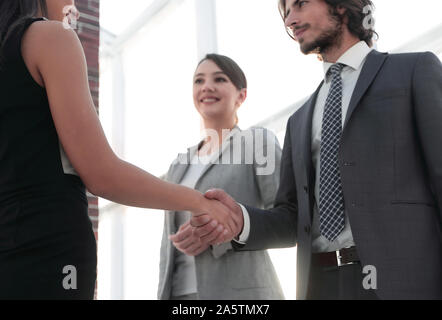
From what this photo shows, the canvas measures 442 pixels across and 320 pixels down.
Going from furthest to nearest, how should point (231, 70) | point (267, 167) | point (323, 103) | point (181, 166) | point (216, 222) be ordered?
1. point (231, 70)
2. point (181, 166)
3. point (267, 167)
4. point (323, 103)
5. point (216, 222)

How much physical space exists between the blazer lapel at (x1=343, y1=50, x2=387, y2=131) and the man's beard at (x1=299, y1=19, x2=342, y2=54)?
0.21 m

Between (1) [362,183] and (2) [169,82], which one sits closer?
(1) [362,183]

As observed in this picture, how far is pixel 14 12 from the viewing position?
1.33m

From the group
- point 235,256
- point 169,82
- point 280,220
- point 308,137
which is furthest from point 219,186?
point 169,82

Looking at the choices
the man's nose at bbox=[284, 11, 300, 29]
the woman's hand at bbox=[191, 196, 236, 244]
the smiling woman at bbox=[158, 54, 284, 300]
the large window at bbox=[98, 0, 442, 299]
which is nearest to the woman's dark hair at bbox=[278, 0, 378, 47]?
the man's nose at bbox=[284, 11, 300, 29]

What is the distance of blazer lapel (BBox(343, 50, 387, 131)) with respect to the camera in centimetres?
185

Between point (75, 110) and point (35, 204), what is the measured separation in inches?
9.8

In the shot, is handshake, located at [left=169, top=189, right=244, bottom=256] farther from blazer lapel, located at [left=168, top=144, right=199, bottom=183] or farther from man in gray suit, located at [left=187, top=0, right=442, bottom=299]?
blazer lapel, located at [left=168, top=144, right=199, bottom=183]

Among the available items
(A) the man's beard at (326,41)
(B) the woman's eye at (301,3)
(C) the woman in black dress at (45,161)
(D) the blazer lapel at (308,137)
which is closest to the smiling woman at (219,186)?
(D) the blazer lapel at (308,137)

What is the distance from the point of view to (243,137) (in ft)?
8.82

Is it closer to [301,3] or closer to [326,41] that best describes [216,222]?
[326,41]

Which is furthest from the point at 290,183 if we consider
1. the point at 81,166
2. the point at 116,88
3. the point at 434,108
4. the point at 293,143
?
the point at 116,88

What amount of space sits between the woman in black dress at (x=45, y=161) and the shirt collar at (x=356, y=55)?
116 centimetres

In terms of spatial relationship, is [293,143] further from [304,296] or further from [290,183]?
[304,296]
